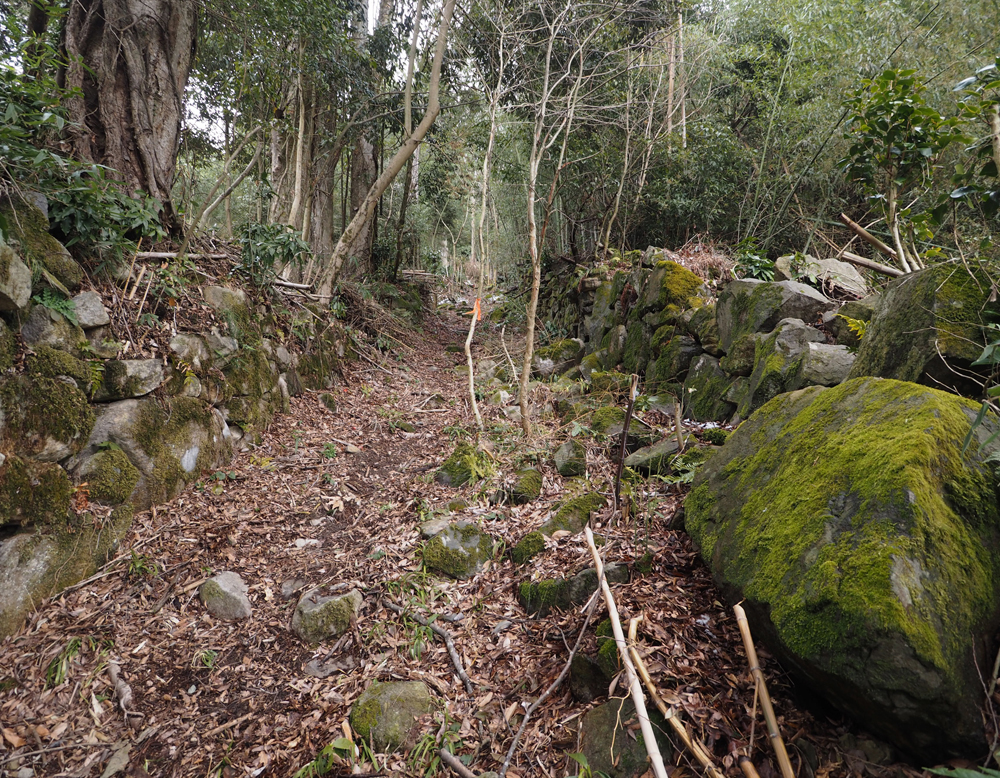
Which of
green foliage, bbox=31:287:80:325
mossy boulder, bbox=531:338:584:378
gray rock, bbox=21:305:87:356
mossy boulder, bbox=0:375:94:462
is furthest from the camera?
mossy boulder, bbox=531:338:584:378

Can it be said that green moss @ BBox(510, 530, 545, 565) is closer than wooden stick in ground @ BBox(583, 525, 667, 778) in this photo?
No

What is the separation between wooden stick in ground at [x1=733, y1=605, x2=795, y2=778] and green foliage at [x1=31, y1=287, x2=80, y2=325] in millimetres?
4818

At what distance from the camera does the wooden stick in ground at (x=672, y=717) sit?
177 cm

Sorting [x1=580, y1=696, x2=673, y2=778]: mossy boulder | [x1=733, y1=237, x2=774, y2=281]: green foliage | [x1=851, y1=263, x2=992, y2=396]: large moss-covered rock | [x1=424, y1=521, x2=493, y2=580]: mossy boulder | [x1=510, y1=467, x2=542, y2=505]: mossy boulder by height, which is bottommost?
[x1=424, y1=521, x2=493, y2=580]: mossy boulder

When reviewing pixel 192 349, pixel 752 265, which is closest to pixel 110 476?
pixel 192 349

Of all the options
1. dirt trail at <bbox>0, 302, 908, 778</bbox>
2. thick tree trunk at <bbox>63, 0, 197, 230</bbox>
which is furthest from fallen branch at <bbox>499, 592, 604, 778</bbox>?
thick tree trunk at <bbox>63, 0, 197, 230</bbox>

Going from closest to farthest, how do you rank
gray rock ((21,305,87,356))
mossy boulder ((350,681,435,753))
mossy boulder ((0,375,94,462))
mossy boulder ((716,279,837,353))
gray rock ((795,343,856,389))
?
1. mossy boulder ((350,681,435,753))
2. mossy boulder ((0,375,94,462))
3. gray rock ((21,305,87,356))
4. gray rock ((795,343,856,389))
5. mossy boulder ((716,279,837,353))

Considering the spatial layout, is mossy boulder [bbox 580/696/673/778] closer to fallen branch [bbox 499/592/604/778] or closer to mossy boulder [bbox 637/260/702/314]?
fallen branch [bbox 499/592/604/778]

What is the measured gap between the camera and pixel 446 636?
311 centimetres

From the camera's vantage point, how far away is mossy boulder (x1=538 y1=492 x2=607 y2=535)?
12.3 ft

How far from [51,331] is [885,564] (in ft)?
16.8

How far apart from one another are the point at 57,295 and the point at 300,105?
20.0 feet

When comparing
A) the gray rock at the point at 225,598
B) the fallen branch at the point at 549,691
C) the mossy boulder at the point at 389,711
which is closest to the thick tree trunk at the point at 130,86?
the gray rock at the point at 225,598

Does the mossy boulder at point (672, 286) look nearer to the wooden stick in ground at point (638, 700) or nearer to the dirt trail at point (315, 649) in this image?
the dirt trail at point (315, 649)
